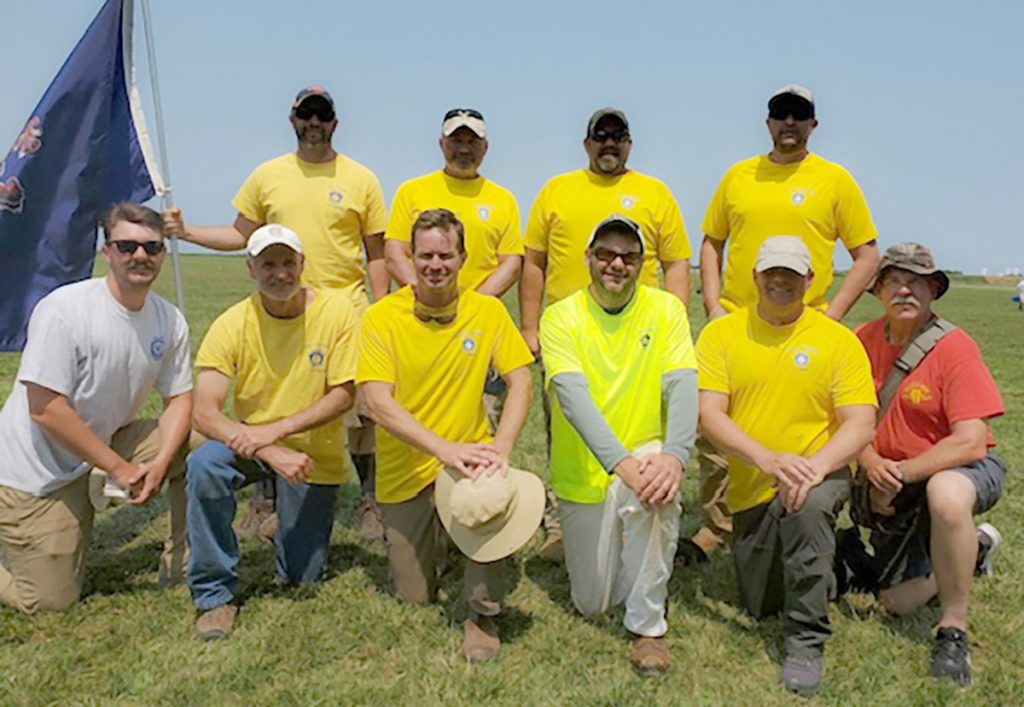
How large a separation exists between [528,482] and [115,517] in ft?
12.4

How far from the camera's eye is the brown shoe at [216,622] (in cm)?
457

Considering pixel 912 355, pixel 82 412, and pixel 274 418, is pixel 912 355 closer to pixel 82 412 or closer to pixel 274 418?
pixel 274 418

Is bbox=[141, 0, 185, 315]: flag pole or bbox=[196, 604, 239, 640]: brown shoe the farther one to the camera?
bbox=[141, 0, 185, 315]: flag pole

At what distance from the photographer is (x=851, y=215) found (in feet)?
18.7

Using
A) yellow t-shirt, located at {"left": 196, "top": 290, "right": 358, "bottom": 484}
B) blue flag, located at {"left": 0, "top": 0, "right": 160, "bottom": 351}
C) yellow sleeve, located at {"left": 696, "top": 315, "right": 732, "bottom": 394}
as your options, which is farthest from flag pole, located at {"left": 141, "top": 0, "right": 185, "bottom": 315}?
yellow sleeve, located at {"left": 696, "top": 315, "right": 732, "bottom": 394}

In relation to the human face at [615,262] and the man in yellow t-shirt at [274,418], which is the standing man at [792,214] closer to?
the human face at [615,262]

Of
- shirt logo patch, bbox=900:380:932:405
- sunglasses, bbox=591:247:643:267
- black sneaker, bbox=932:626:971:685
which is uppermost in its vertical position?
sunglasses, bbox=591:247:643:267

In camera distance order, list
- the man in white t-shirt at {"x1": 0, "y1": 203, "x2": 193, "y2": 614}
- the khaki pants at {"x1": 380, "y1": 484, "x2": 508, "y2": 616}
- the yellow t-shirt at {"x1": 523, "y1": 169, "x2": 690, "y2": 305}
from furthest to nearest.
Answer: the yellow t-shirt at {"x1": 523, "y1": 169, "x2": 690, "y2": 305} < the khaki pants at {"x1": 380, "y1": 484, "x2": 508, "y2": 616} < the man in white t-shirt at {"x1": 0, "y1": 203, "x2": 193, "y2": 614}

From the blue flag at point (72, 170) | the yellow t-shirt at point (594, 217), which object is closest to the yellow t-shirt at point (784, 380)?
the yellow t-shirt at point (594, 217)

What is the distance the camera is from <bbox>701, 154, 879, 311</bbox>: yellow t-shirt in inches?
221

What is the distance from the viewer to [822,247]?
5684 mm

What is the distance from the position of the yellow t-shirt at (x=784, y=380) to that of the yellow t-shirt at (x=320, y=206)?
2716mm

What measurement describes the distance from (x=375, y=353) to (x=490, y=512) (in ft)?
3.72

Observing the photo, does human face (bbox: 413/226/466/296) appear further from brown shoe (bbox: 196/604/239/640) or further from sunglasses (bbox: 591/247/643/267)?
brown shoe (bbox: 196/604/239/640)
